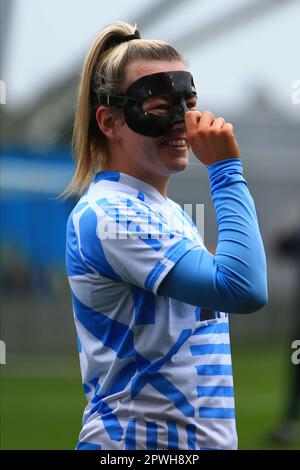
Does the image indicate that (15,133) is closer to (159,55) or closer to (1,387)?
(1,387)

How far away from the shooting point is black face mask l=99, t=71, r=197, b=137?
2490 millimetres

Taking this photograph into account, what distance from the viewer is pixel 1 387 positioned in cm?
928

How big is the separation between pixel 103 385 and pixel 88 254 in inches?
14.9

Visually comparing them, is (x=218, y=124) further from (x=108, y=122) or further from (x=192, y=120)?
(x=108, y=122)

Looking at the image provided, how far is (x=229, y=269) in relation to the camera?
2.22 meters

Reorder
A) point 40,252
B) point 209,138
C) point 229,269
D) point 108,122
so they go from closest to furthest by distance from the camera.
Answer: point 229,269 → point 209,138 → point 108,122 → point 40,252

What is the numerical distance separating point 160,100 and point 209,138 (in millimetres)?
274

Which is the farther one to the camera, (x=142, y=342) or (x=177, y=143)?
(x=177, y=143)

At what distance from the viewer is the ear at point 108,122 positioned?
2615 mm

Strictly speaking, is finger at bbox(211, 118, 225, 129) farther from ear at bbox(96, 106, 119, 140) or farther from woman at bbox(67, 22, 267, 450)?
ear at bbox(96, 106, 119, 140)

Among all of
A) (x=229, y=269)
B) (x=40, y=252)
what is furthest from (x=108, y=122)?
(x=40, y=252)

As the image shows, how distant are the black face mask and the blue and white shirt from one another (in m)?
0.22

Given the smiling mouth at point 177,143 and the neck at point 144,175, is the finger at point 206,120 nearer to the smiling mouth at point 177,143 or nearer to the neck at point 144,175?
the smiling mouth at point 177,143
